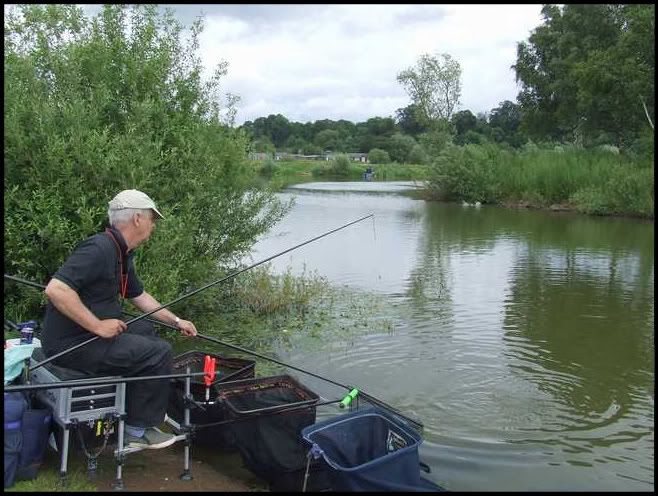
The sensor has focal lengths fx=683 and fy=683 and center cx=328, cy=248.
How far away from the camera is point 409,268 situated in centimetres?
1284

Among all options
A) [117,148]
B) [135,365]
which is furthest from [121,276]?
[117,148]

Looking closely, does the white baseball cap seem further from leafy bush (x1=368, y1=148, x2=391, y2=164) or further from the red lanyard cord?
leafy bush (x1=368, y1=148, x2=391, y2=164)

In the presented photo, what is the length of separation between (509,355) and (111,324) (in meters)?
4.76

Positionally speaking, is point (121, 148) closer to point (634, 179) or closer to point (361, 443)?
point (361, 443)

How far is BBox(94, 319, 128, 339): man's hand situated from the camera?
366cm

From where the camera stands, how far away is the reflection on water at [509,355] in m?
4.87

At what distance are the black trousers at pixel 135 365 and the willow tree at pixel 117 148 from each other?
2631 millimetres

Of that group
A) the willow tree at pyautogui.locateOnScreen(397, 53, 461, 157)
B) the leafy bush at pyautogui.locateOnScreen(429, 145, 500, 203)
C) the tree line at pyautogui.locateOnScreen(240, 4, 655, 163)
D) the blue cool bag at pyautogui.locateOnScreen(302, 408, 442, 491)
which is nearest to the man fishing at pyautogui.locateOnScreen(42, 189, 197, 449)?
the blue cool bag at pyautogui.locateOnScreen(302, 408, 442, 491)

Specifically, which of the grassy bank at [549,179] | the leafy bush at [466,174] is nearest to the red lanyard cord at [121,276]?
the grassy bank at [549,179]

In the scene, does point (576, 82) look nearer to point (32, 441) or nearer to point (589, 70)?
point (589, 70)

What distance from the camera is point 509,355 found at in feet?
23.8

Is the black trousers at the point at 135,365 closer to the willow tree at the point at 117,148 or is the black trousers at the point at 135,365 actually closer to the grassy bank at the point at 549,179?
the willow tree at the point at 117,148

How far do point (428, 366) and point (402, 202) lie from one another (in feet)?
82.9

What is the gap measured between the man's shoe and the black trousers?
0.38 feet
